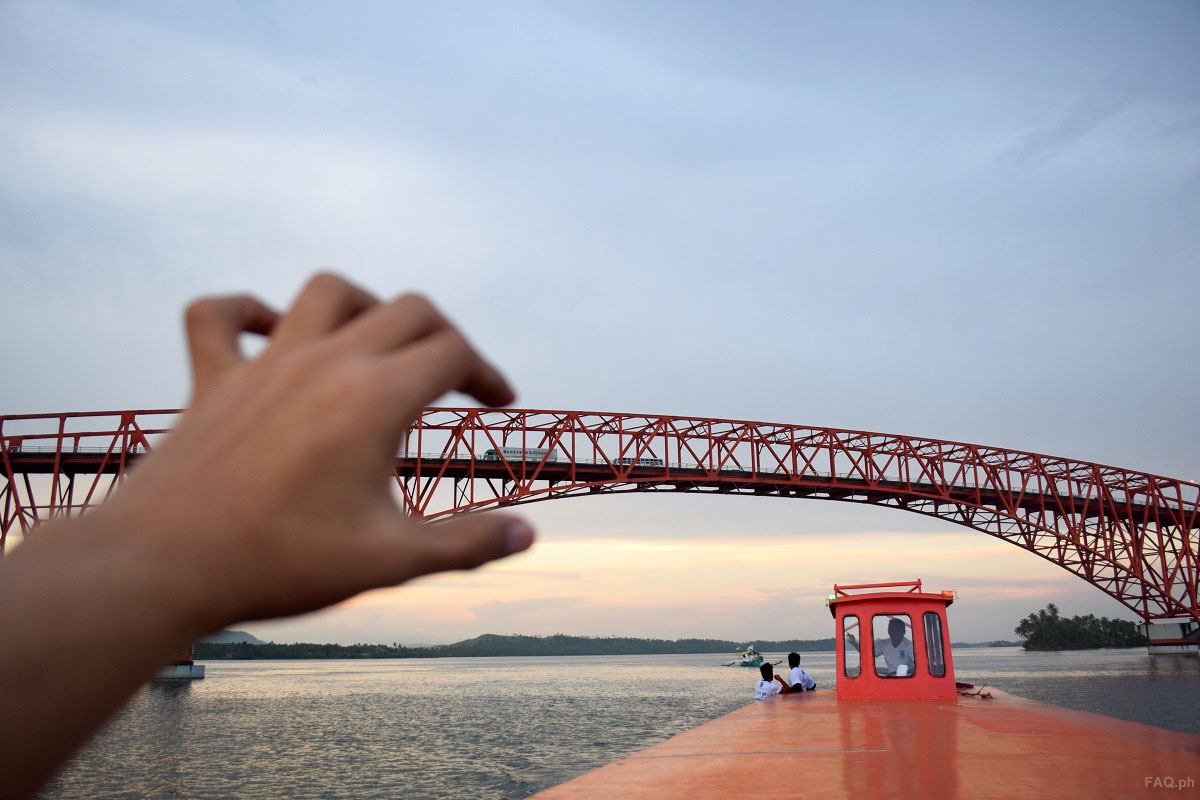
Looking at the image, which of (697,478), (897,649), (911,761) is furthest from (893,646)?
(697,478)

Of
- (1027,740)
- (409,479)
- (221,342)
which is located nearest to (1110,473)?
(409,479)

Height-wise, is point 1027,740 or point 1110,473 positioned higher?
point 1110,473

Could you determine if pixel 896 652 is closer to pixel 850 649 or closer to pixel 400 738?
pixel 850 649

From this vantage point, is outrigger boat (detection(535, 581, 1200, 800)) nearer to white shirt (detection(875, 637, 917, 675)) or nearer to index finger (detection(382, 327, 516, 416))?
white shirt (detection(875, 637, 917, 675))

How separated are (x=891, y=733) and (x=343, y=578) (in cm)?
708

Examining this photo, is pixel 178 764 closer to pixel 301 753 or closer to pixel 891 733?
pixel 301 753

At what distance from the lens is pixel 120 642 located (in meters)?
0.51

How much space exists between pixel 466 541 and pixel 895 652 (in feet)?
38.3

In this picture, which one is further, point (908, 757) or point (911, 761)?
point (908, 757)

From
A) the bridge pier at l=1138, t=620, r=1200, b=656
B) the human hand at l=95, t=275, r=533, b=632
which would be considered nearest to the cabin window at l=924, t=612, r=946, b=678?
the human hand at l=95, t=275, r=533, b=632

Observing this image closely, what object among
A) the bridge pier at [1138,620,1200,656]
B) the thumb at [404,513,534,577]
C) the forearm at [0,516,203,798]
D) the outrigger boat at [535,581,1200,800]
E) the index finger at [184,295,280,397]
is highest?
the index finger at [184,295,280,397]

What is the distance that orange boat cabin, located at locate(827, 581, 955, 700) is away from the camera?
10.8 meters

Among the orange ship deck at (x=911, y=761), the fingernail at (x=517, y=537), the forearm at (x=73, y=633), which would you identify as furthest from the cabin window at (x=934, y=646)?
the forearm at (x=73, y=633)

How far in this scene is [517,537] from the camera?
68 cm
